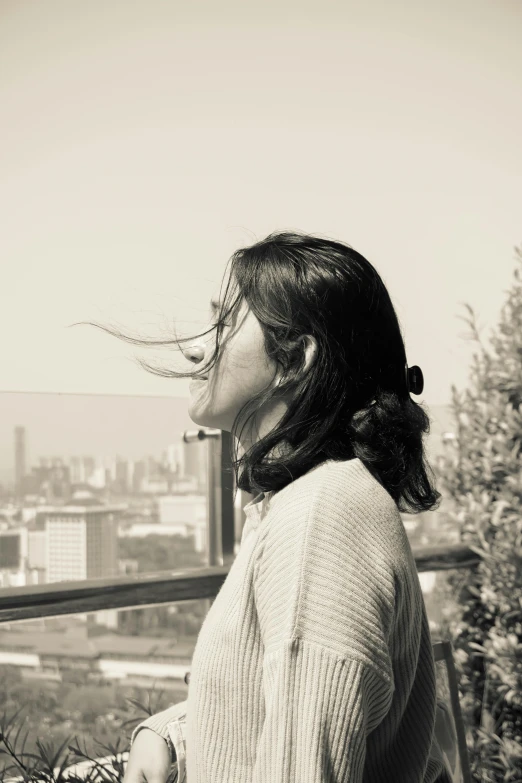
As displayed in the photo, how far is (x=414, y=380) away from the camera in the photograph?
3.65ft

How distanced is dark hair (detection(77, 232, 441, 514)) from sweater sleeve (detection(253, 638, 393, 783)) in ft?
0.87

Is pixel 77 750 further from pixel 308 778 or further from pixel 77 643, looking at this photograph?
pixel 308 778

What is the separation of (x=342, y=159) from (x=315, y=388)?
106 inches

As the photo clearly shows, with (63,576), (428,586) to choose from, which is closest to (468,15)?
(428,586)

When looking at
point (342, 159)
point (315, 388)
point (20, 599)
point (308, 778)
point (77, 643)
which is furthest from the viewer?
point (342, 159)

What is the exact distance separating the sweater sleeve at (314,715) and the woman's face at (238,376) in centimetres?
36

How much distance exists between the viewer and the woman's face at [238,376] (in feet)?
3.37

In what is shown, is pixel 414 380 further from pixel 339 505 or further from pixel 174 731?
pixel 174 731

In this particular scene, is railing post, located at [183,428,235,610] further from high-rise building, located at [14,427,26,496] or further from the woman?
the woman

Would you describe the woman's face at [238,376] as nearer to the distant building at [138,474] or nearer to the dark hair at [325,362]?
the dark hair at [325,362]

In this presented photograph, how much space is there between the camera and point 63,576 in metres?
2.03

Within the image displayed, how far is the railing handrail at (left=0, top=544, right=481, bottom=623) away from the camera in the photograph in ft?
5.71

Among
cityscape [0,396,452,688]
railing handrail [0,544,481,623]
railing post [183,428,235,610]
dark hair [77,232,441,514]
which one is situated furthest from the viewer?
railing post [183,428,235,610]

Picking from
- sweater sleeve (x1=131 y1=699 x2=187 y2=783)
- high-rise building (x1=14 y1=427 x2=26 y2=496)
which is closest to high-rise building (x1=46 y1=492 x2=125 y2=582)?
high-rise building (x1=14 y1=427 x2=26 y2=496)
